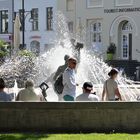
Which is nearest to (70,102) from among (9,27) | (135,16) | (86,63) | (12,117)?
(12,117)

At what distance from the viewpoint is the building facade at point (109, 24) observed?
41253 mm

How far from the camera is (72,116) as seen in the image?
10961 millimetres

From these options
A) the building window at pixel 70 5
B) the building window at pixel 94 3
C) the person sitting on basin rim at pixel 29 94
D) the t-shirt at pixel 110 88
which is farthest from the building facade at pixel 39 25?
the person sitting on basin rim at pixel 29 94

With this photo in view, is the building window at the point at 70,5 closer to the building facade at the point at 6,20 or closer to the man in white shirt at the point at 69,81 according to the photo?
the building facade at the point at 6,20

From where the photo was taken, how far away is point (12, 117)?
11.1 meters

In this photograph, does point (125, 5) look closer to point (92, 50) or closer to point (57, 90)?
point (92, 50)

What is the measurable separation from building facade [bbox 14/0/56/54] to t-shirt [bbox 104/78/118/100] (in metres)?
35.0

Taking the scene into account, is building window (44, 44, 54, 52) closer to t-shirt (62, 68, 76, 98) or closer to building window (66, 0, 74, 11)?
building window (66, 0, 74, 11)

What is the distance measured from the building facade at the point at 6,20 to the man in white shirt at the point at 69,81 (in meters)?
40.3

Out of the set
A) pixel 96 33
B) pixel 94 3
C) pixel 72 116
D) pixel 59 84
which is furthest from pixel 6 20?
pixel 72 116

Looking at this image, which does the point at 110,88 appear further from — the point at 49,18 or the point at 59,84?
the point at 49,18

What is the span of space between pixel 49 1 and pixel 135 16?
9640 mm

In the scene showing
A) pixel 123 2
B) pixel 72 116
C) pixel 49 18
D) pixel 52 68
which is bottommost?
pixel 72 116

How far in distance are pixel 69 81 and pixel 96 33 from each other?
3315 cm
